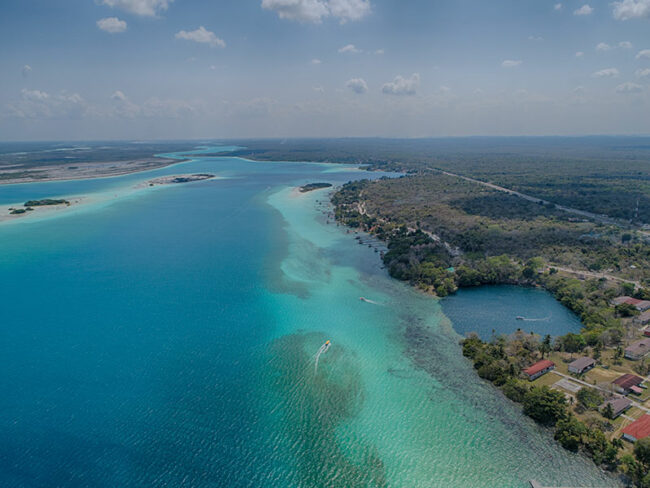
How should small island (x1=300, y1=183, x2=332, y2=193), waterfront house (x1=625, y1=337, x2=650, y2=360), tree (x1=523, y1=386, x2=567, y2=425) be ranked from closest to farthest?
tree (x1=523, y1=386, x2=567, y2=425)
waterfront house (x1=625, y1=337, x2=650, y2=360)
small island (x1=300, y1=183, x2=332, y2=193)

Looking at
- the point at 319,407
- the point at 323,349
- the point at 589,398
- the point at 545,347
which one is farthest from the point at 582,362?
the point at 319,407

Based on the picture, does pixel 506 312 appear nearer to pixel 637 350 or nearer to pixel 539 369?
pixel 637 350

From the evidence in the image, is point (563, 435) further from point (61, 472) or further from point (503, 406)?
point (61, 472)

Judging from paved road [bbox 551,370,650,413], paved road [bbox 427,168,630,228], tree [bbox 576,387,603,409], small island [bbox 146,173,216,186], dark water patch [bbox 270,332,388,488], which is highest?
small island [bbox 146,173,216,186]

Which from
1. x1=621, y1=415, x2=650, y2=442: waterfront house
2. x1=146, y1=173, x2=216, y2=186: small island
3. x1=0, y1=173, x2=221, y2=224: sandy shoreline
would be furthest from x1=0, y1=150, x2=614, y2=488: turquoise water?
x1=146, y1=173, x2=216, y2=186: small island

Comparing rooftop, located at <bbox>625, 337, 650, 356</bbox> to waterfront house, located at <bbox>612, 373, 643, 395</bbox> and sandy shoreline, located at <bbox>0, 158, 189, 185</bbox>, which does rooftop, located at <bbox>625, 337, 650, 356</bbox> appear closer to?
waterfront house, located at <bbox>612, 373, 643, 395</bbox>

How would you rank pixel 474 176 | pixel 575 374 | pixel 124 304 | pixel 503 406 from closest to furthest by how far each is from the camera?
pixel 503 406 < pixel 575 374 < pixel 124 304 < pixel 474 176

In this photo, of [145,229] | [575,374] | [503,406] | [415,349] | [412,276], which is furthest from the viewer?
[145,229]

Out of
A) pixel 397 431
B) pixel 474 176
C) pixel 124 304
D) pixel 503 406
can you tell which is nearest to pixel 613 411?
pixel 503 406
